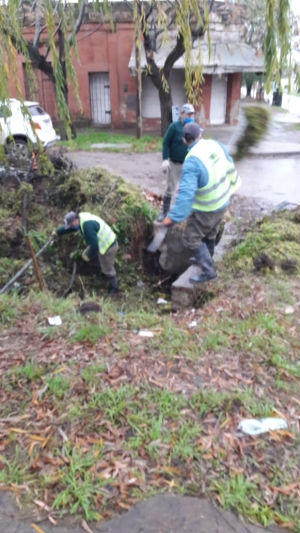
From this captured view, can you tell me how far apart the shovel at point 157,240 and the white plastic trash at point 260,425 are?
4.67 metres

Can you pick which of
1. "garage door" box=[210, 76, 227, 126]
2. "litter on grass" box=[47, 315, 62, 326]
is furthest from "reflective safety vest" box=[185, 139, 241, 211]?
"garage door" box=[210, 76, 227, 126]

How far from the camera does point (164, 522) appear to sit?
92.5 inches

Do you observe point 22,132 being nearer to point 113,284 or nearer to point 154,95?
point 113,284

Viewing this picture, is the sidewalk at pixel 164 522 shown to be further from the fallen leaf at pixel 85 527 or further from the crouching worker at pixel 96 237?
the crouching worker at pixel 96 237

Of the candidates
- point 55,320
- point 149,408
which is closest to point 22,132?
point 55,320

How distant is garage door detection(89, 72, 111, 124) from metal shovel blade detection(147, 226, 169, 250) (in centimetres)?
1545

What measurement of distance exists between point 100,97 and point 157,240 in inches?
628

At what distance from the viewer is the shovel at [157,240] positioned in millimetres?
7480

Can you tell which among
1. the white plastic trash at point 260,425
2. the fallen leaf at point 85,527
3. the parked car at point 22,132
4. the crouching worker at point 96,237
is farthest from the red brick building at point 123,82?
the fallen leaf at point 85,527

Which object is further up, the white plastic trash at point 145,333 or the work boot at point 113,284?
the white plastic trash at point 145,333

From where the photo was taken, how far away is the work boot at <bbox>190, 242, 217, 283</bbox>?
5.27 m

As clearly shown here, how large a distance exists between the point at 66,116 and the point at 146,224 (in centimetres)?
453

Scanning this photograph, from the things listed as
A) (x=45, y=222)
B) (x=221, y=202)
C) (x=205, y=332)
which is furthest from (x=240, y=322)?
(x=45, y=222)

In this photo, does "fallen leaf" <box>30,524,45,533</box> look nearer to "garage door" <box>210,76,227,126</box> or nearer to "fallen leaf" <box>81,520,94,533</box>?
"fallen leaf" <box>81,520,94,533</box>
